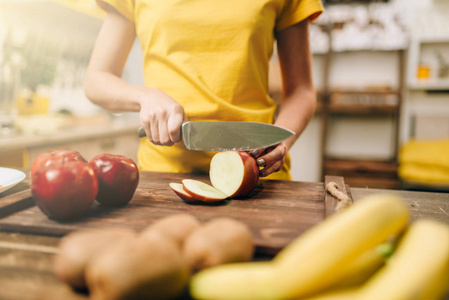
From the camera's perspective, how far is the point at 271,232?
0.58 meters

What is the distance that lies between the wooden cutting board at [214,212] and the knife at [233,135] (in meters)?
0.12

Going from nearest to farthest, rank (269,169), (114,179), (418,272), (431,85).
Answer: (418,272)
(114,179)
(269,169)
(431,85)

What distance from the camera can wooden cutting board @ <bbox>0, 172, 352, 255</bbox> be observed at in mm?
599

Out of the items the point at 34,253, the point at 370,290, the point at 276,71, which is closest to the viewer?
the point at 370,290

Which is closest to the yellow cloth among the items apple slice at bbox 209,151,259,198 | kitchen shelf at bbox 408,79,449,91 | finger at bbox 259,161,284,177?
kitchen shelf at bbox 408,79,449,91

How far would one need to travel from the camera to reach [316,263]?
1.10ft

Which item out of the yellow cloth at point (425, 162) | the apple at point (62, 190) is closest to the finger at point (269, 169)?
the apple at point (62, 190)

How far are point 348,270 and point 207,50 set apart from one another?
0.82 meters

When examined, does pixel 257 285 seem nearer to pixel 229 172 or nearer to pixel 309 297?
pixel 309 297

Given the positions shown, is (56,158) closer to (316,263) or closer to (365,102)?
(316,263)

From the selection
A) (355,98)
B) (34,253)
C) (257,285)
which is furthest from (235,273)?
(355,98)

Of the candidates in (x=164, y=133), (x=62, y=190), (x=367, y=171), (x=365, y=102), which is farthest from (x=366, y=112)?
(x=62, y=190)

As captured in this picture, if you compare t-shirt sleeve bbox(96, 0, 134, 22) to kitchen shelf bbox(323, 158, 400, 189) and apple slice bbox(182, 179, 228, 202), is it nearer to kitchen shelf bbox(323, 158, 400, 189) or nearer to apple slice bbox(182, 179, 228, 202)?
apple slice bbox(182, 179, 228, 202)

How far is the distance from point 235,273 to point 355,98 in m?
3.61
